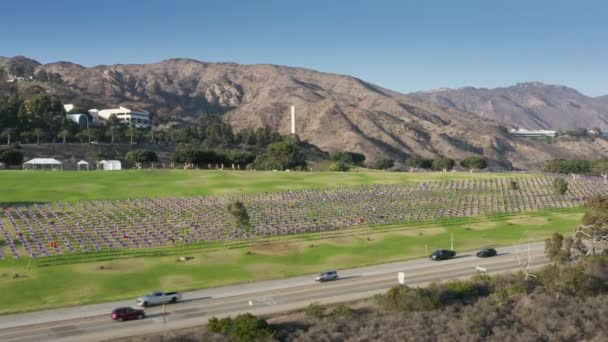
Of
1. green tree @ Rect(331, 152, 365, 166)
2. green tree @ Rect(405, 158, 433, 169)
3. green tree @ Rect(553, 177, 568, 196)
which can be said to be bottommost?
green tree @ Rect(553, 177, 568, 196)

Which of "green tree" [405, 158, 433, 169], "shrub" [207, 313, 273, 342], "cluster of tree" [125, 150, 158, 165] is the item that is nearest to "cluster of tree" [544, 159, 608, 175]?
"green tree" [405, 158, 433, 169]

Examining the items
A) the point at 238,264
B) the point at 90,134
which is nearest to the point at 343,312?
the point at 238,264

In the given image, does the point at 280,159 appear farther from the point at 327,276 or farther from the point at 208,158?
the point at 327,276

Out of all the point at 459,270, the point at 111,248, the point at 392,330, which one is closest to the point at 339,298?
the point at 392,330

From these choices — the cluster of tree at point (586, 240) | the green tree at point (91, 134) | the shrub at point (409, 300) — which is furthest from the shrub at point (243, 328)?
the green tree at point (91, 134)

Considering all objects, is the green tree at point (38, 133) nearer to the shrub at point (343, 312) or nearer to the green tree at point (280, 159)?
the green tree at point (280, 159)

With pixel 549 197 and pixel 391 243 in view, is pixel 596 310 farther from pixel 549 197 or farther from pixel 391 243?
pixel 549 197

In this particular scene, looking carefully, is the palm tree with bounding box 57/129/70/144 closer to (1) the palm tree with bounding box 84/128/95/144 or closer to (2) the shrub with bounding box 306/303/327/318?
(1) the palm tree with bounding box 84/128/95/144
